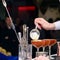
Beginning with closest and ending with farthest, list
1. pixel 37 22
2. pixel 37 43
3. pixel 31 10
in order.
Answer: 1. pixel 37 43
2. pixel 37 22
3. pixel 31 10

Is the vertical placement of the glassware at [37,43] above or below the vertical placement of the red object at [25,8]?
above

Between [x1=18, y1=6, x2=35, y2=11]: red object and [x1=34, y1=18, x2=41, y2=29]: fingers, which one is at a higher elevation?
[x1=34, y1=18, x2=41, y2=29]: fingers

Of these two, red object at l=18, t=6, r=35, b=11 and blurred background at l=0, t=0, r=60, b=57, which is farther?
red object at l=18, t=6, r=35, b=11

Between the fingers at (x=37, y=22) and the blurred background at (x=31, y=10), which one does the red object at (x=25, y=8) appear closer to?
the blurred background at (x=31, y=10)

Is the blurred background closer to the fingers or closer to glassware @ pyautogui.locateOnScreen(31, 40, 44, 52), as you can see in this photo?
the fingers

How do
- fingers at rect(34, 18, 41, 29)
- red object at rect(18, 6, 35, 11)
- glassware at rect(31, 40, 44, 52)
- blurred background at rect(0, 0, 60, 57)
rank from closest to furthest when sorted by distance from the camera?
glassware at rect(31, 40, 44, 52) < fingers at rect(34, 18, 41, 29) < blurred background at rect(0, 0, 60, 57) < red object at rect(18, 6, 35, 11)

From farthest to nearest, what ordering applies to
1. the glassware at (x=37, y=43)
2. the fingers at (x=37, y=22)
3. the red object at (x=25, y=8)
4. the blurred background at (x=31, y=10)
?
the red object at (x=25, y=8) < the blurred background at (x=31, y=10) < the fingers at (x=37, y=22) < the glassware at (x=37, y=43)

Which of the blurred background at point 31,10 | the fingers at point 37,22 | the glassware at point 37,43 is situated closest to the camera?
the glassware at point 37,43

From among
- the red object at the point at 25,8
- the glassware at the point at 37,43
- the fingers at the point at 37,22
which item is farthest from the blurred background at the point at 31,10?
the glassware at the point at 37,43

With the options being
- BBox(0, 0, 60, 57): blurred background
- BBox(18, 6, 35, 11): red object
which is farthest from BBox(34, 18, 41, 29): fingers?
BBox(18, 6, 35, 11): red object

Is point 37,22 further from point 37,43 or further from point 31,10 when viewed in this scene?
point 31,10

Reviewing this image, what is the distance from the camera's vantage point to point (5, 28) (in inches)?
191

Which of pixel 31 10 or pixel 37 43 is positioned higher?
pixel 37 43

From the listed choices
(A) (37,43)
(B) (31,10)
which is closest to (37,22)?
(A) (37,43)
